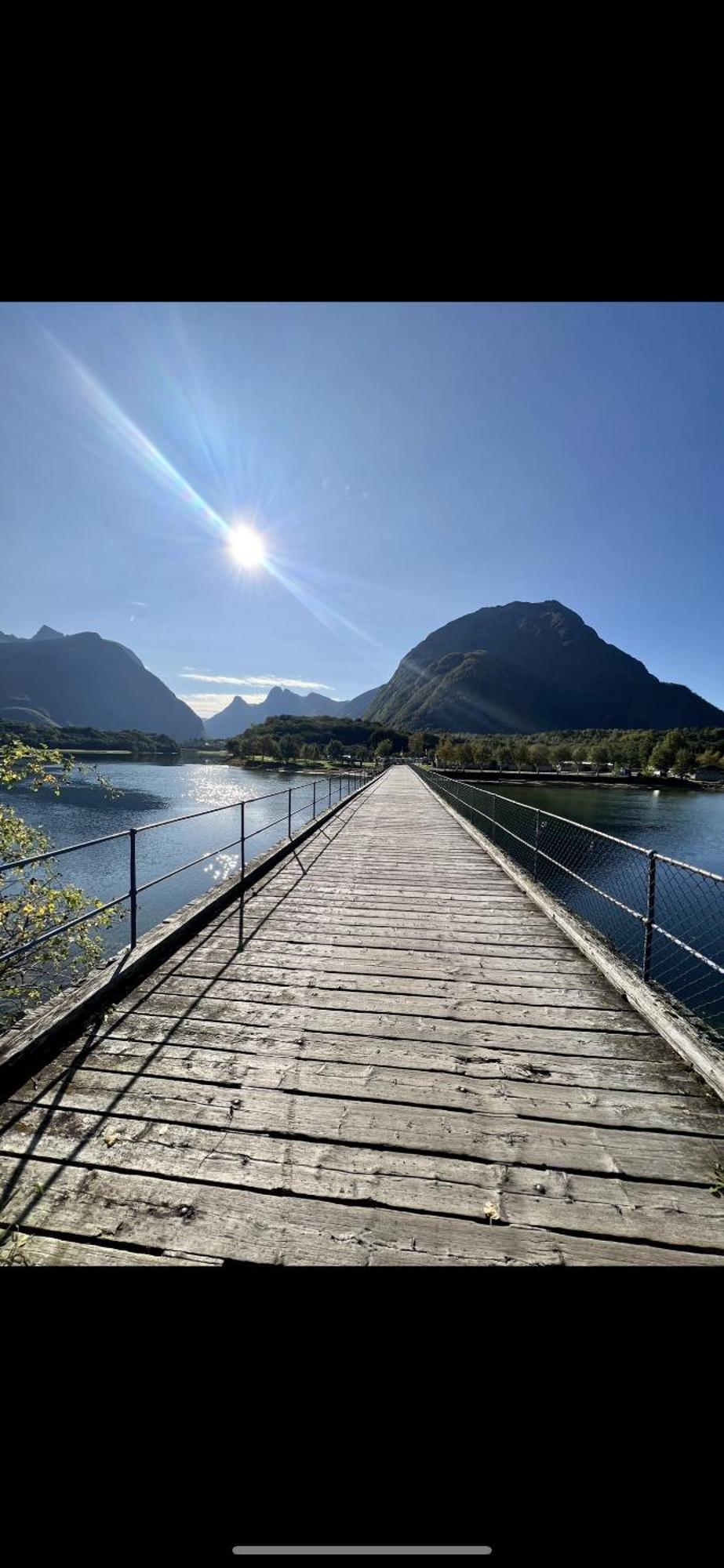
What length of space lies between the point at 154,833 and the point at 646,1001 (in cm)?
2989

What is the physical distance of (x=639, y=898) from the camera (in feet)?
57.0

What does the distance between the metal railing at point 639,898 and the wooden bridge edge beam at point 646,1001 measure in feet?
0.36

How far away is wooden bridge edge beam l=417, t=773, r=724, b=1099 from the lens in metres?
2.56

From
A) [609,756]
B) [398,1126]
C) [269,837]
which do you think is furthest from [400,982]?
[609,756]

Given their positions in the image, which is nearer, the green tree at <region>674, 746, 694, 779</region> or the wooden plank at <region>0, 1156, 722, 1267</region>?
the wooden plank at <region>0, 1156, 722, 1267</region>

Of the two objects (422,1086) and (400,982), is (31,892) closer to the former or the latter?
(400,982)

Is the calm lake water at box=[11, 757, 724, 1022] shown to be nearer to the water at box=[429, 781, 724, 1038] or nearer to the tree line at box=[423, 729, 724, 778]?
the water at box=[429, 781, 724, 1038]

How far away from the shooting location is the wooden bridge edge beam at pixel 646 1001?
8.39 ft

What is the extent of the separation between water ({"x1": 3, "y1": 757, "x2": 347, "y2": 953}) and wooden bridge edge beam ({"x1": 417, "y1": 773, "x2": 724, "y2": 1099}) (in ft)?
9.38

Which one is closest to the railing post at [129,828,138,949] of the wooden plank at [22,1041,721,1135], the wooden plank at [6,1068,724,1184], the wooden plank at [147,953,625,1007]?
the wooden plank at [147,953,625,1007]

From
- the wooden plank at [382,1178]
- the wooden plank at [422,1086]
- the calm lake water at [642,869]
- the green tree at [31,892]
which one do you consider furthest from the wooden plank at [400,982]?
the green tree at [31,892]
